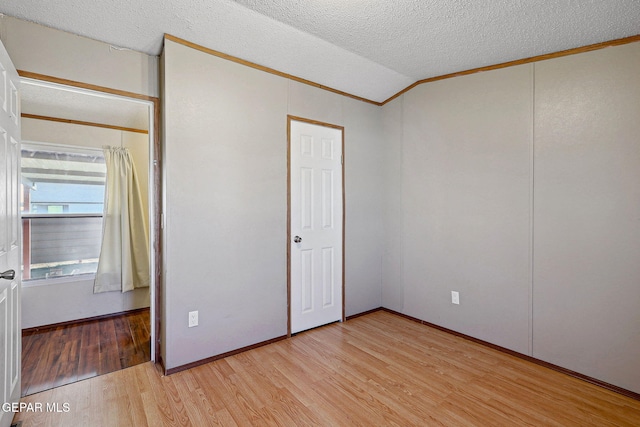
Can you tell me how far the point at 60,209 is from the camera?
138 inches

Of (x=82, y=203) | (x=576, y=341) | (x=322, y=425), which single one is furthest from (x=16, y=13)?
(x=576, y=341)

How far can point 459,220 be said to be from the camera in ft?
9.89

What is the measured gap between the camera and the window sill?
323 centimetres

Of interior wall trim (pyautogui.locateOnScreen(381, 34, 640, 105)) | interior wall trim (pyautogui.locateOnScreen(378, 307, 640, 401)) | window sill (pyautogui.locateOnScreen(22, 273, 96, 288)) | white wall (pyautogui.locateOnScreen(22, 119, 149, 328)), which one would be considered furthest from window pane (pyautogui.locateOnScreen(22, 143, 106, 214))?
interior wall trim (pyautogui.locateOnScreen(378, 307, 640, 401))

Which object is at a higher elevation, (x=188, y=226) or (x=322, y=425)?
(x=188, y=226)

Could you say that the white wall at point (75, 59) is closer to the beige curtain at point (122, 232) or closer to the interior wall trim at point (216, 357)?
the beige curtain at point (122, 232)

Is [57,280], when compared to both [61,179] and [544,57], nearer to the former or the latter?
[61,179]

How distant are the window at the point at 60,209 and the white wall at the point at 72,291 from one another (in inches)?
4.9

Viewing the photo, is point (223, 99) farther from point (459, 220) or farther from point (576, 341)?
point (576, 341)

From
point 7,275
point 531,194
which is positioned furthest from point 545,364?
point 7,275

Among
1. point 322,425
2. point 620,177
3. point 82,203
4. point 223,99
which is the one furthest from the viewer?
point 82,203

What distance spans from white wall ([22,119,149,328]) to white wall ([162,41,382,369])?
1769 millimetres

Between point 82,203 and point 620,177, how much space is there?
200 inches

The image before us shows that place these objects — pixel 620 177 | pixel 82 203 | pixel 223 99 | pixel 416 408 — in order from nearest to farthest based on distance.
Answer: pixel 416 408 → pixel 620 177 → pixel 223 99 → pixel 82 203
